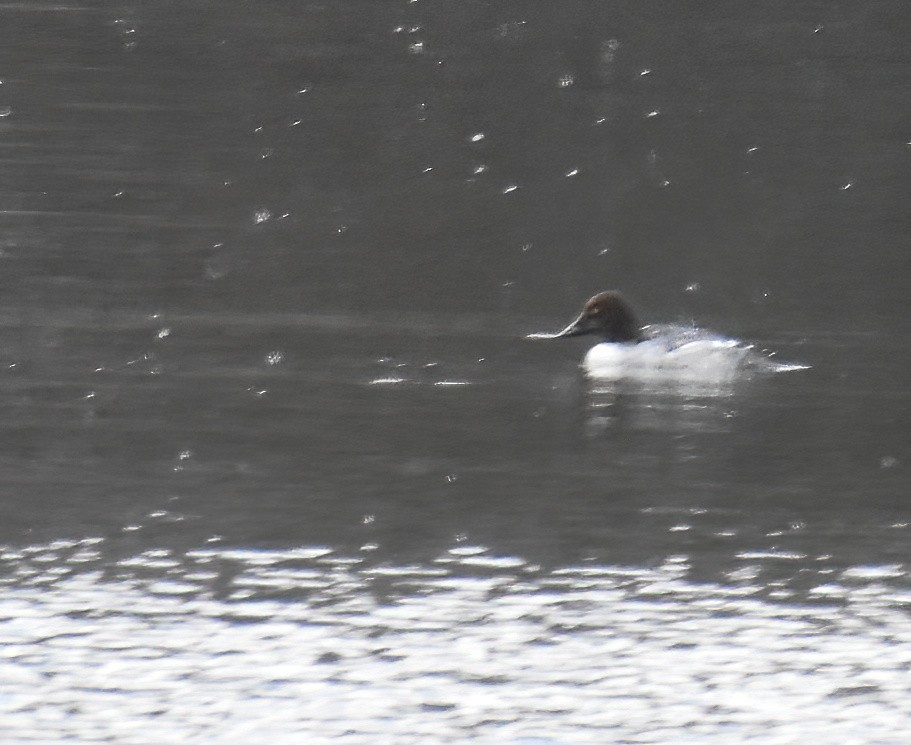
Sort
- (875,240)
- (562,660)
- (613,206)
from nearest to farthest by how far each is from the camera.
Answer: (562,660)
(875,240)
(613,206)

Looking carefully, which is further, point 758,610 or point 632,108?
point 632,108

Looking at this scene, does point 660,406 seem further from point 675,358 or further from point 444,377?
point 444,377

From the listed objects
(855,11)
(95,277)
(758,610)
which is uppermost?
(855,11)

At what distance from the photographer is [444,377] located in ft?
38.5

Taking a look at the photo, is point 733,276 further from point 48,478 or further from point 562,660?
point 562,660

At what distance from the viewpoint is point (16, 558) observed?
7000 millimetres

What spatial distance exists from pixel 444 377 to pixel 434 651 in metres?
5.91

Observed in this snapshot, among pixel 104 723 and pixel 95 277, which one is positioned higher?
Answer: pixel 95 277

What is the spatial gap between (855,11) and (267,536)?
1758 centimetres

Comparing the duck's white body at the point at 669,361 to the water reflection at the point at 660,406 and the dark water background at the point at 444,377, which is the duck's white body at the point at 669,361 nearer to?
the water reflection at the point at 660,406

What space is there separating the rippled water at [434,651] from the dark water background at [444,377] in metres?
0.02

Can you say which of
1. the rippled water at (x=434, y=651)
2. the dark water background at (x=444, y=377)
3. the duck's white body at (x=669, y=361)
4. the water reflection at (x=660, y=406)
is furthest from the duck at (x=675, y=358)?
the rippled water at (x=434, y=651)

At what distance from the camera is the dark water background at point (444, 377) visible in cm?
573

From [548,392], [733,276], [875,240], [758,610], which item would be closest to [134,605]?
[758,610]
